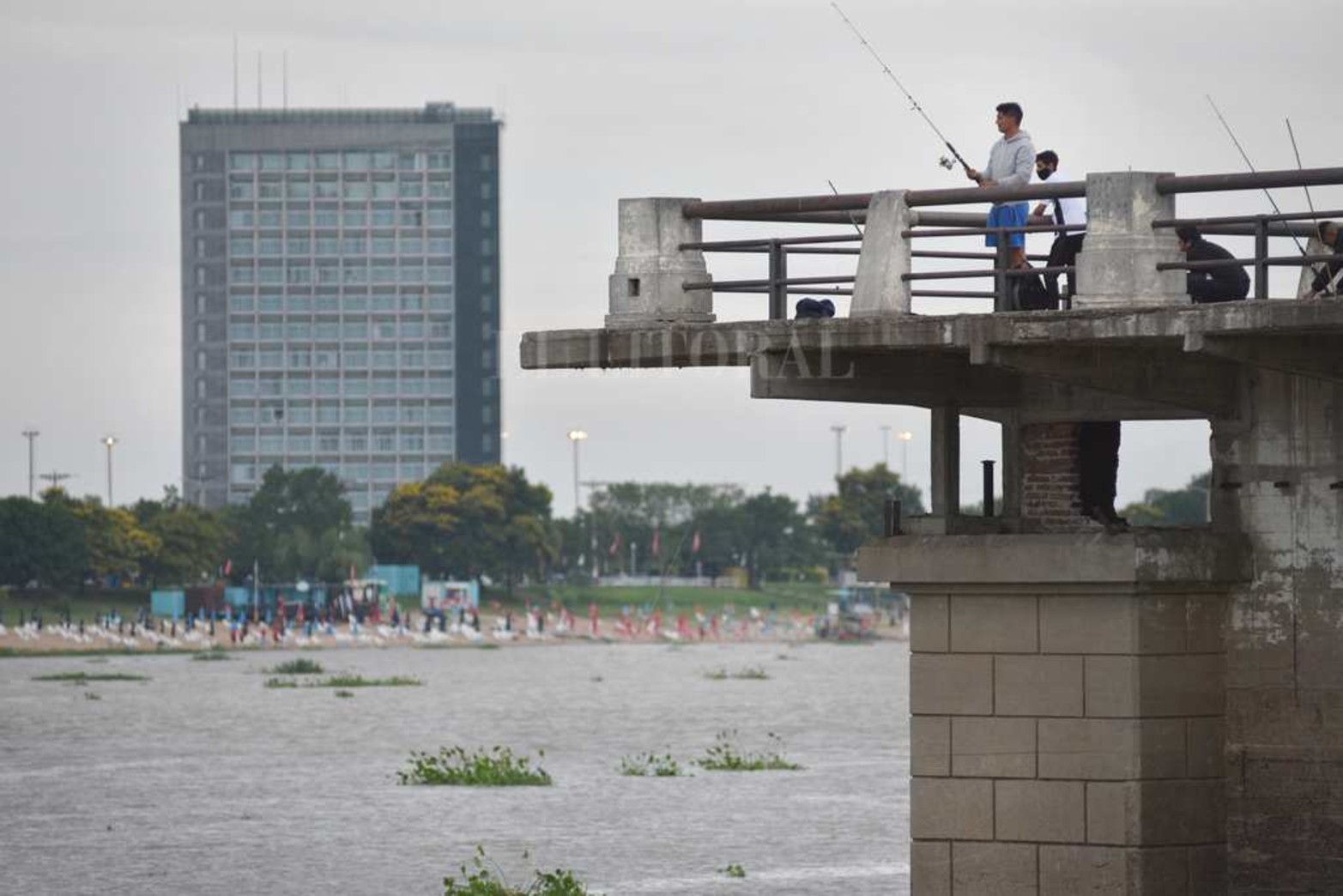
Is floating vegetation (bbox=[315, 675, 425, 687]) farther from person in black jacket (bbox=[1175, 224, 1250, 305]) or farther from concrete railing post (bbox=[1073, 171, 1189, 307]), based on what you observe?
concrete railing post (bbox=[1073, 171, 1189, 307])

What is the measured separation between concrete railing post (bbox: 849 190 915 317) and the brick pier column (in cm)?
204

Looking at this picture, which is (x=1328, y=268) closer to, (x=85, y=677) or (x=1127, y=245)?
(x=1127, y=245)

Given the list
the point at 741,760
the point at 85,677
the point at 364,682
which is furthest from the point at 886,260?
the point at 85,677

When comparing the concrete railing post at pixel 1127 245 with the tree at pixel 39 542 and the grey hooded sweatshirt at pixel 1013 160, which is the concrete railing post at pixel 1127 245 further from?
the tree at pixel 39 542

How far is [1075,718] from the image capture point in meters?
21.4

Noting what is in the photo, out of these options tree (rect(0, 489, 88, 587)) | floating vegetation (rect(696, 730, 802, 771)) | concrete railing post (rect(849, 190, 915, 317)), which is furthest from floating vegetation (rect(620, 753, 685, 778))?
tree (rect(0, 489, 88, 587))

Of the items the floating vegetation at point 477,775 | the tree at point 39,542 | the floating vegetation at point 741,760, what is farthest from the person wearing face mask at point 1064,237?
the tree at point 39,542

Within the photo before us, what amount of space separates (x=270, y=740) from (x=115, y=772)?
590 inches

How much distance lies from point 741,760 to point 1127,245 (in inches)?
2002

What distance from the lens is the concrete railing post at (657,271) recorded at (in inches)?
865

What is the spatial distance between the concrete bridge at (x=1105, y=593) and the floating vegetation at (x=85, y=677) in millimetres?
111481

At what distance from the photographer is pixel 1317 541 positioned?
69.3 ft

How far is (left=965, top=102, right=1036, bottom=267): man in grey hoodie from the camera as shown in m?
21.7

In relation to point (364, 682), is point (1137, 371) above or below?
above
